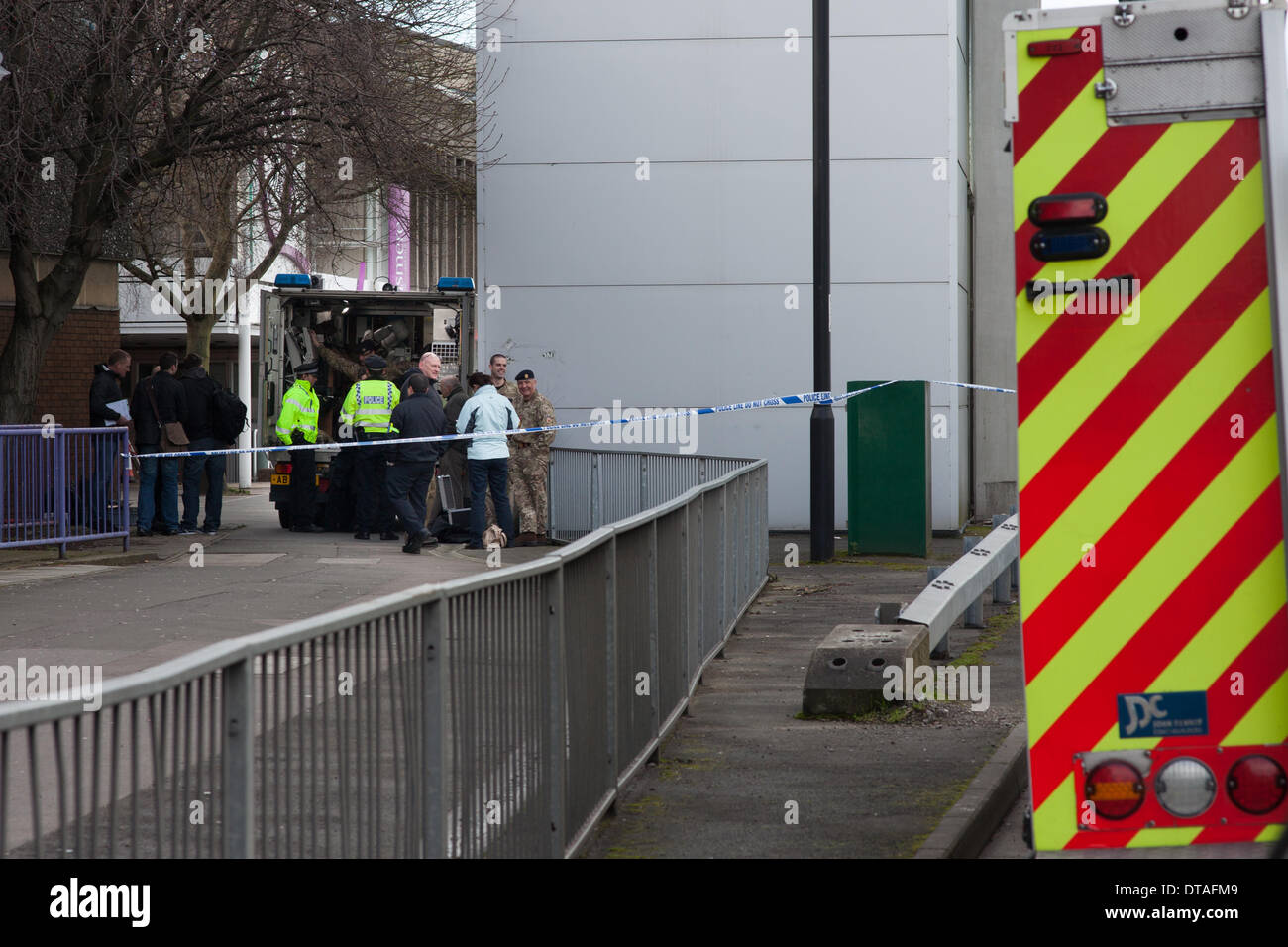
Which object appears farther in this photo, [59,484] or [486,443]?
[486,443]

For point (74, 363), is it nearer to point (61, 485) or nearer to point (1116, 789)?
point (61, 485)

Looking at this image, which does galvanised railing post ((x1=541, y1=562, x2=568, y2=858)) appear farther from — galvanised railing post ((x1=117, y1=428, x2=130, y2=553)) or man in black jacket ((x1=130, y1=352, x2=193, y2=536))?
man in black jacket ((x1=130, y1=352, x2=193, y2=536))

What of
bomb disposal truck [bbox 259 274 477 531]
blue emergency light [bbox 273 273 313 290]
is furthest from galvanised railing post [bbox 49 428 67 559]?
blue emergency light [bbox 273 273 313 290]

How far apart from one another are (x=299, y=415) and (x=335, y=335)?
235 cm

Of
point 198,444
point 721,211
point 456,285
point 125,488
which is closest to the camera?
point 125,488

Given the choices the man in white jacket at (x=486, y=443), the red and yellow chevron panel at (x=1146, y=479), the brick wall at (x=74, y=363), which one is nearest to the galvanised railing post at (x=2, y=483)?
the man in white jacket at (x=486, y=443)

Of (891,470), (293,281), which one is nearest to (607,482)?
(891,470)

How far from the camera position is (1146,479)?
4180 millimetres

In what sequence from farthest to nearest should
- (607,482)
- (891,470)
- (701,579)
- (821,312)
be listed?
(607,482)
(891,470)
(821,312)
(701,579)

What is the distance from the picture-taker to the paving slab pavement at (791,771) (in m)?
6.11

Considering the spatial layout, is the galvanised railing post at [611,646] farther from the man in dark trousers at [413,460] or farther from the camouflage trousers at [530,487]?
the camouflage trousers at [530,487]

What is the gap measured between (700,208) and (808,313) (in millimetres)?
1852

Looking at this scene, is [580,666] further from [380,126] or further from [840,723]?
[380,126]

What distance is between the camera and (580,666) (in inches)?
225
